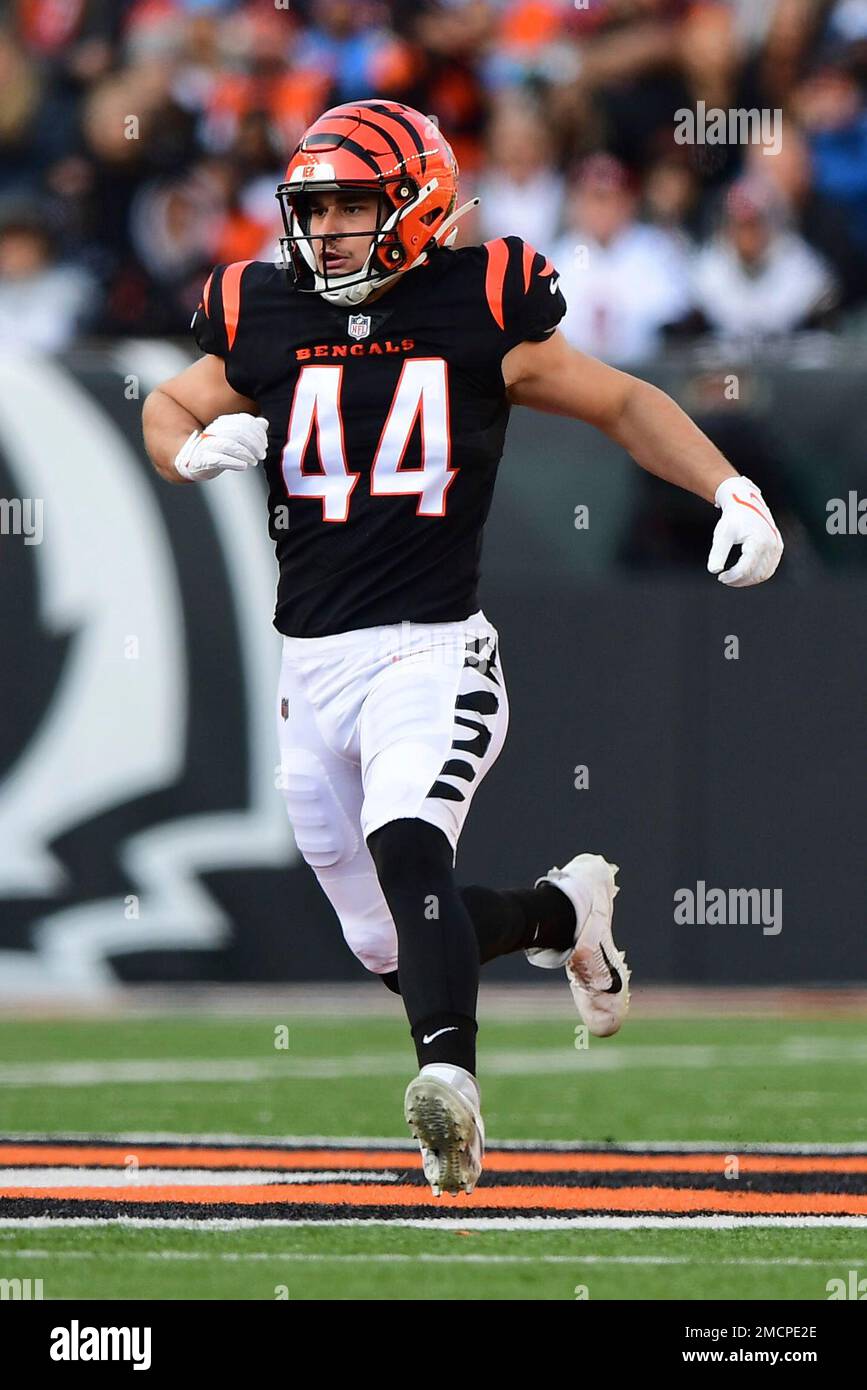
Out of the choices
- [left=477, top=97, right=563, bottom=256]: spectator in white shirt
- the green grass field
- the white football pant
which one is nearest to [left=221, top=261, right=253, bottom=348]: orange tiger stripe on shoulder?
the white football pant

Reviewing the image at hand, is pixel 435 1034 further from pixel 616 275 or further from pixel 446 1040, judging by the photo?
pixel 616 275

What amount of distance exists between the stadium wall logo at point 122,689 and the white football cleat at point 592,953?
11.0ft

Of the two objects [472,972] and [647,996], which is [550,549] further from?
[472,972]

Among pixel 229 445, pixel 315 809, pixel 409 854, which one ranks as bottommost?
pixel 409 854

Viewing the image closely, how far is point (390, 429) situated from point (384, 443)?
3 centimetres

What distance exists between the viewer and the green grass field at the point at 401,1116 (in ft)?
11.3

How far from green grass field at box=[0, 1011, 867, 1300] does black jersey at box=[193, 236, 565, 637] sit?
3.69 ft

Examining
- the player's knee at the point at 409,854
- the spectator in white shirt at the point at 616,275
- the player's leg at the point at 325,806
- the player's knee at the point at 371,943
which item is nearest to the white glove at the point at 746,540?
the player's knee at the point at 409,854

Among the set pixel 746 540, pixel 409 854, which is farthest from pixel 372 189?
pixel 409 854

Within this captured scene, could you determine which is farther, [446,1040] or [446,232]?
[446,232]

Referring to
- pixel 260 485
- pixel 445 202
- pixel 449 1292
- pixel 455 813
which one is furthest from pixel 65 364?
pixel 449 1292

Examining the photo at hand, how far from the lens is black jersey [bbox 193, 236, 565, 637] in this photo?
14.3 ft

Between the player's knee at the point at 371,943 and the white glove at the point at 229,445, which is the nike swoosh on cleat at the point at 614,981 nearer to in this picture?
the player's knee at the point at 371,943

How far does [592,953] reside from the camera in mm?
4934
